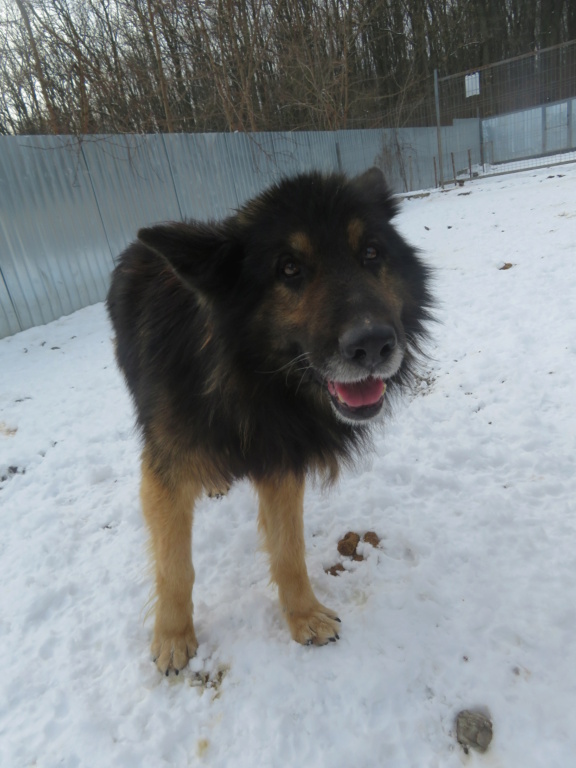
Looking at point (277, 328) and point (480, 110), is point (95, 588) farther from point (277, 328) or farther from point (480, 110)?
point (480, 110)

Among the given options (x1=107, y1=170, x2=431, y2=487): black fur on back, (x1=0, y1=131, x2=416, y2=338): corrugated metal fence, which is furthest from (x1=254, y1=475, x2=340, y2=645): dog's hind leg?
(x1=0, y1=131, x2=416, y2=338): corrugated metal fence

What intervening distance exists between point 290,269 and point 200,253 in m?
0.32

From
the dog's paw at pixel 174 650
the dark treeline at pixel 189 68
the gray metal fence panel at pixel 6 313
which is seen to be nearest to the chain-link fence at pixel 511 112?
the dark treeline at pixel 189 68

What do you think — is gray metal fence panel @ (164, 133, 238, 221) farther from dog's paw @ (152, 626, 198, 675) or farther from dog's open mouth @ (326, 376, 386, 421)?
dog's paw @ (152, 626, 198, 675)

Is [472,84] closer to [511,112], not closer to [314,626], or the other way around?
[511,112]

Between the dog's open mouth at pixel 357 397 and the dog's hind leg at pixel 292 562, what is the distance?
49 cm

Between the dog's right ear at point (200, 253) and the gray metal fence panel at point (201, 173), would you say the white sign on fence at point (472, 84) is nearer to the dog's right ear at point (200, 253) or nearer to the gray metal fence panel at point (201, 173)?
the gray metal fence panel at point (201, 173)

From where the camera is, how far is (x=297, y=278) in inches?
64.7

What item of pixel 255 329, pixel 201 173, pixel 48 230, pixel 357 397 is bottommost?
pixel 357 397

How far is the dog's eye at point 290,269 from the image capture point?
5.38 ft

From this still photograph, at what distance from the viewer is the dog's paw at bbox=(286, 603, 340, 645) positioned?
1817 millimetres

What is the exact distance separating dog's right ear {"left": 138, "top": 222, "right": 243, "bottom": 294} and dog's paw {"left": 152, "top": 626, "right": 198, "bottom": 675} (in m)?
1.38

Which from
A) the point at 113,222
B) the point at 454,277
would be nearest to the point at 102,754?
the point at 454,277

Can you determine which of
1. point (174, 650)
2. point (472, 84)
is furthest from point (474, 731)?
point (472, 84)
